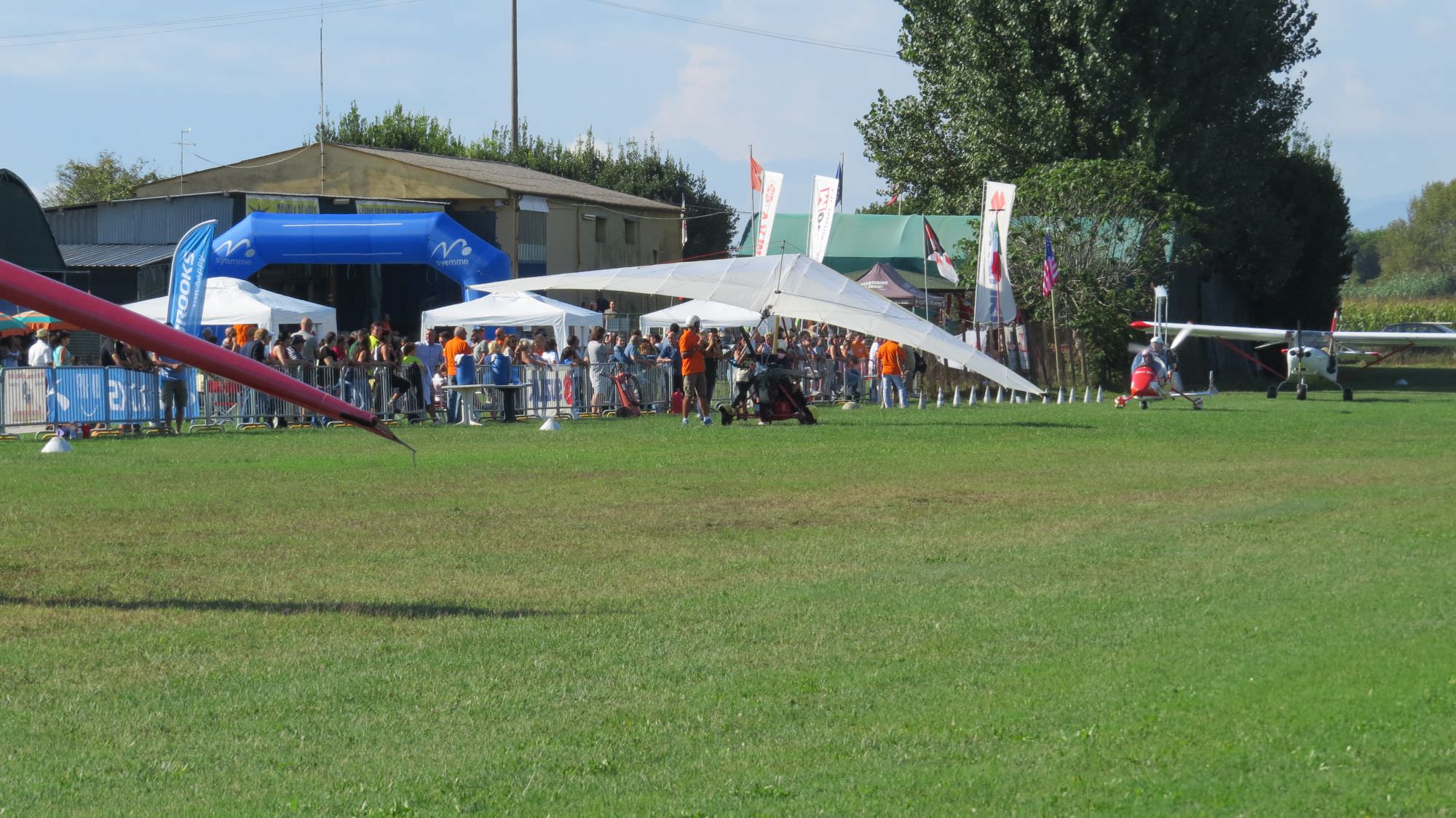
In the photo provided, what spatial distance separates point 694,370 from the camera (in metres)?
25.9

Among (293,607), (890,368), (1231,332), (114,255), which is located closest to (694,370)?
(890,368)

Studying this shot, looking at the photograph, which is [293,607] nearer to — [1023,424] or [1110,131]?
[1023,424]

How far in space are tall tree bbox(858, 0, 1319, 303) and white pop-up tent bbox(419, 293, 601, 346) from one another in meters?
19.1

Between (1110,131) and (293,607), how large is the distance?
1622 inches

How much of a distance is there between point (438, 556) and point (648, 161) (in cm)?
8043

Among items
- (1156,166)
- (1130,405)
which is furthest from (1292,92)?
(1130,405)

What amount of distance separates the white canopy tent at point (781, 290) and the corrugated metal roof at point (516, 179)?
88.8ft

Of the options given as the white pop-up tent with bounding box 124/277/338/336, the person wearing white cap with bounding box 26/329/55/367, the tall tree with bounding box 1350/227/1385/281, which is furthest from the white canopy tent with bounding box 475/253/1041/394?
the tall tree with bounding box 1350/227/1385/281

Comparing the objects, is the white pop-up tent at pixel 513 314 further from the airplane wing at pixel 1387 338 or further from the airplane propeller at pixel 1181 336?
the airplane wing at pixel 1387 338

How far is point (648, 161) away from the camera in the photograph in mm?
90062

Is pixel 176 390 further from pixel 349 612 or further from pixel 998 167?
pixel 998 167

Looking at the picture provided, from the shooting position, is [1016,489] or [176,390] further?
[176,390]

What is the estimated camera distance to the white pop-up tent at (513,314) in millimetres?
32500

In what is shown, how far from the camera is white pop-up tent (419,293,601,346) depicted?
32500mm
